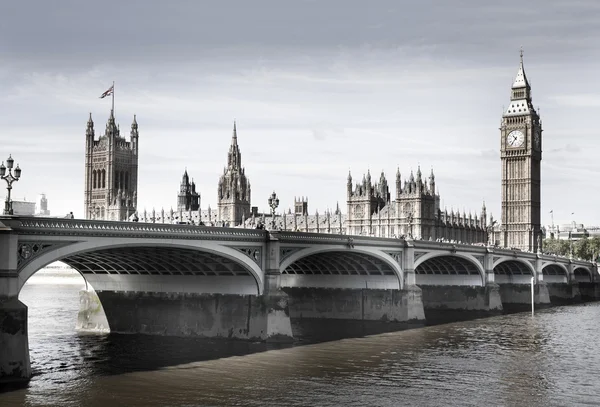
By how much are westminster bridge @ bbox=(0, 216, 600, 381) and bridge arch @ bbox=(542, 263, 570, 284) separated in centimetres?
3071

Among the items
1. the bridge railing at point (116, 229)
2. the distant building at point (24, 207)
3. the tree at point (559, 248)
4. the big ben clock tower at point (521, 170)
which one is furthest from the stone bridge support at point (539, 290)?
the tree at point (559, 248)

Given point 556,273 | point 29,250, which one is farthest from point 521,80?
point 29,250

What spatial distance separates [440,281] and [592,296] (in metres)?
50.7

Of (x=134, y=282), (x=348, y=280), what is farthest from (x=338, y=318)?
(x=134, y=282)

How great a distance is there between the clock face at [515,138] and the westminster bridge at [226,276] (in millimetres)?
85487

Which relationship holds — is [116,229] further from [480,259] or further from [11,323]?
[480,259]

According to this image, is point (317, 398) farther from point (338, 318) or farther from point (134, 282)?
point (338, 318)

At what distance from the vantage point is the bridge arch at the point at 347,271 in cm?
6831

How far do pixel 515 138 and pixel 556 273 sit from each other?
5406 centimetres

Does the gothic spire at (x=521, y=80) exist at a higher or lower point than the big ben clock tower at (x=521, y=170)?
higher

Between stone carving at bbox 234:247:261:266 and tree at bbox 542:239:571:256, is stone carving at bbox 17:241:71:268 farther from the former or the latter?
tree at bbox 542:239:571:256

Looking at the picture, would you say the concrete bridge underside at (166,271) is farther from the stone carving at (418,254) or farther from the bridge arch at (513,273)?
the bridge arch at (513,273)

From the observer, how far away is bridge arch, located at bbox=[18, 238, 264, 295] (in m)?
47.8

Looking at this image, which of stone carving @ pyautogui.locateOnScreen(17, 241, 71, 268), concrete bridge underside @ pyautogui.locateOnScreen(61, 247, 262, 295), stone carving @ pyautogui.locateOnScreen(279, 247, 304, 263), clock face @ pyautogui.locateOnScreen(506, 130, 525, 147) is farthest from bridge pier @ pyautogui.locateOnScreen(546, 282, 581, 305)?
stone carving @ pyautogui.locateOnScreen(17, 241, 71, 268)
